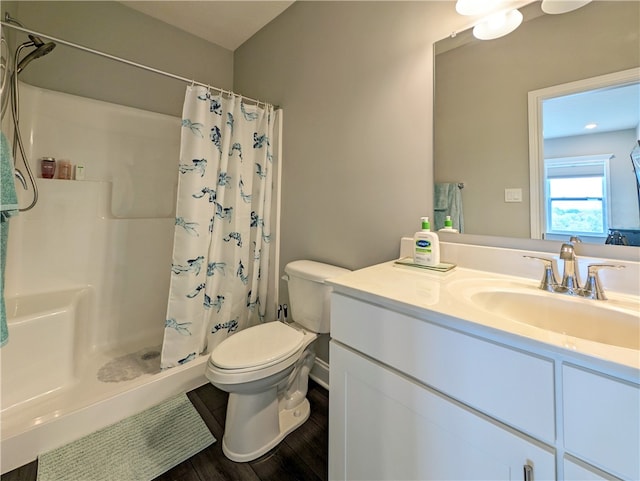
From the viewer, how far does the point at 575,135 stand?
0.90 meters

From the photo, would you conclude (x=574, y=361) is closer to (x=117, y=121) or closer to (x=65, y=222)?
(x=65, y=222)

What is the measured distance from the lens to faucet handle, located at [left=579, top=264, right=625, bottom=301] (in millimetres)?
776

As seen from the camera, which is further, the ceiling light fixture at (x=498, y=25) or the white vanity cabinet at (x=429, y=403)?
the ceiling light fixture at (x=498, y=25)

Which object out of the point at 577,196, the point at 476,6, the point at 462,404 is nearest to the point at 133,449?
the point at 462,404

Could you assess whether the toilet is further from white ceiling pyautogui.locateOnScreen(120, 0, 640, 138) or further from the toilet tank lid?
white ceiling pyautogui.locateOnScreen(120, 0, 640, 138)

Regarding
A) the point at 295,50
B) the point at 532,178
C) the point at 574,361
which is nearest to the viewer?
the point at 574,361

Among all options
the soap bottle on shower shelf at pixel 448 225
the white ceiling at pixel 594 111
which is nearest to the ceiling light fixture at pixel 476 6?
the white ceiling at pixel 594 111

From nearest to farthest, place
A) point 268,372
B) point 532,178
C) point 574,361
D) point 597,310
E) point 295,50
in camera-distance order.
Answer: point 574,361, point 597,310, point 532,178, point 268,372, point 295,50

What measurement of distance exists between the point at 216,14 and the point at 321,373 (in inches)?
102

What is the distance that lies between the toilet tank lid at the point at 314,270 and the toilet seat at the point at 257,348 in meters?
0.29

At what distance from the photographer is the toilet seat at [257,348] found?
114 centimetres

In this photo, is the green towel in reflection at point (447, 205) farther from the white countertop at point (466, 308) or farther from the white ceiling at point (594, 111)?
the white ceiling at point (594, 111)

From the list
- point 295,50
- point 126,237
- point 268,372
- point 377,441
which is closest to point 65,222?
point 126,237

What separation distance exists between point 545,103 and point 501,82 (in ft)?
0.60
